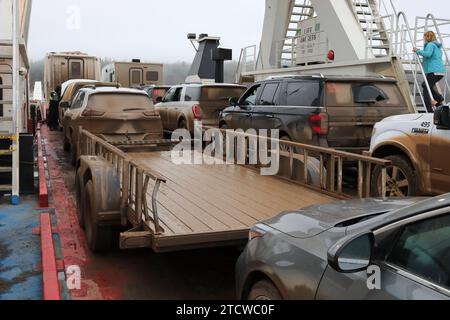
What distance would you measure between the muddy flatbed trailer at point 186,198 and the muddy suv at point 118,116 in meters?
2.52

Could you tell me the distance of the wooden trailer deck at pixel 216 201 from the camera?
3.96 m

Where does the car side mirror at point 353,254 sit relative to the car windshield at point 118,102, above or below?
below

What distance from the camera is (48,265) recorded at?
4562 millimetres

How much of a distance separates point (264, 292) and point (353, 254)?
2.52 feet

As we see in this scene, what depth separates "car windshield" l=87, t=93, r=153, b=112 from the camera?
31.5 ft

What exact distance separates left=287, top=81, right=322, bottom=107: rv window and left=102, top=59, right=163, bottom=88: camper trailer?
1621 cm

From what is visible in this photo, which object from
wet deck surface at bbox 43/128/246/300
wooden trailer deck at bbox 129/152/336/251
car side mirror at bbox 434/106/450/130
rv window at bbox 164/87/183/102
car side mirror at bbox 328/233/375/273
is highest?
rv window at bbox 164/87/183/102

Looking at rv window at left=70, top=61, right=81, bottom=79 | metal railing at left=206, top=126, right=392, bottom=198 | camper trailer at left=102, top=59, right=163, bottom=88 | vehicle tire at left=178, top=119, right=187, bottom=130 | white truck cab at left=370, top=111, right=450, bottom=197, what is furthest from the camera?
camper trailer at left=102, top=59, right=163, bottom=88

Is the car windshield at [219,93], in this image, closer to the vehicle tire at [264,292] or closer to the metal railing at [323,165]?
the metal railing at [323,165]

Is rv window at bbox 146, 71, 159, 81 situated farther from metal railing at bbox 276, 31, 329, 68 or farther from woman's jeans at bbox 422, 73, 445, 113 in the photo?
woman's jeans at bbox 422, 73, 445, 113

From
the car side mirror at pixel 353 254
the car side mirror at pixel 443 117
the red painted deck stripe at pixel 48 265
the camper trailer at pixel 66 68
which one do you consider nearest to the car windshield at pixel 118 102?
the red painted deck stripe at pixel 48 265

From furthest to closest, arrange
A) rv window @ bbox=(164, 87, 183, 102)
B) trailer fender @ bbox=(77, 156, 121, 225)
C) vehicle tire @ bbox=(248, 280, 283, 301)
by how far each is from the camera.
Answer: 1. rv window @ bbox=(164, 87, 183, 102)
2. trailer fender @ bbox=(77, 156, 121, 225)
3. vehicle tire @ bbox=(248, 280, 283, 301)

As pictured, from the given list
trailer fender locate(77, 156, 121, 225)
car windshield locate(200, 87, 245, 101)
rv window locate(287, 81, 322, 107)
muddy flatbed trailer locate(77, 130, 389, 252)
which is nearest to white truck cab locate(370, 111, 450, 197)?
muddy flatbed trailer locate(77, 130, 389, 252)
